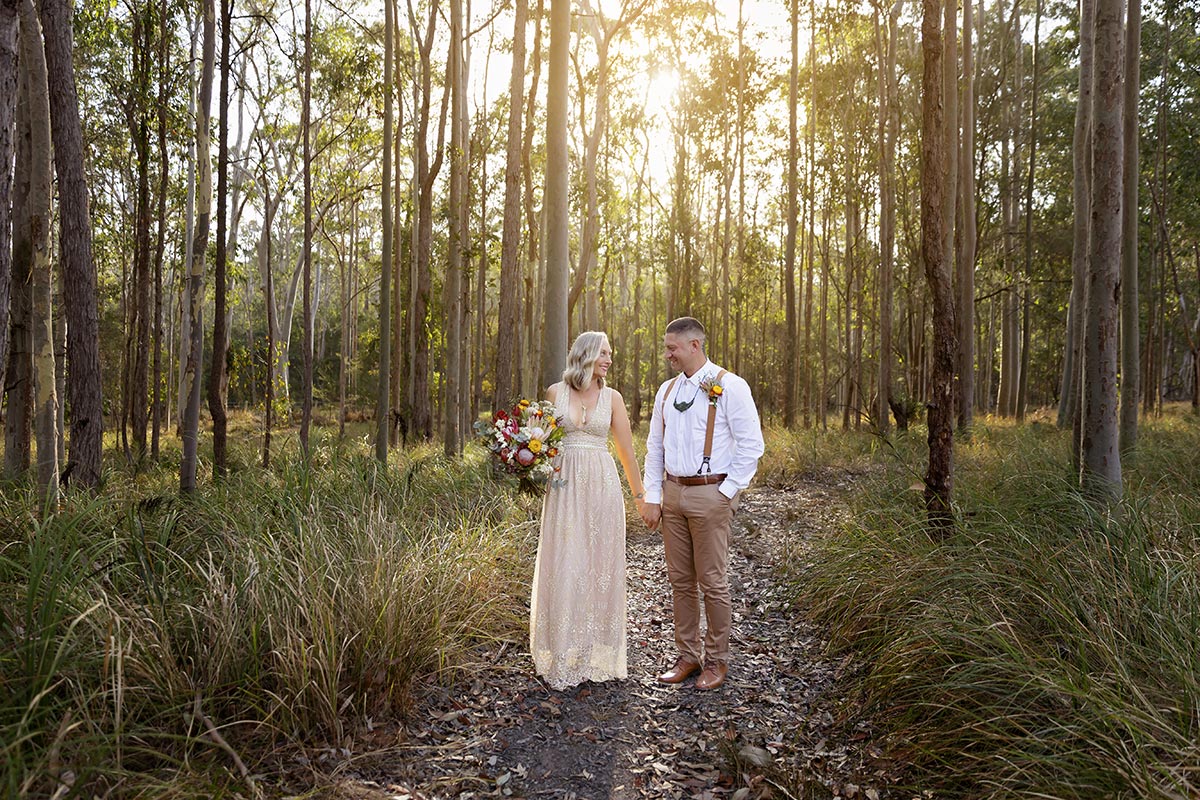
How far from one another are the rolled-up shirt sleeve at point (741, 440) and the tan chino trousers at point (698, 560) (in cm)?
10

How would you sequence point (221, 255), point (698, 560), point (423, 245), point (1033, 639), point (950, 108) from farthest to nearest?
point (423, 245) < point (950, 108) < point (221, 255) < point (698, 560) < point (1033, 639)

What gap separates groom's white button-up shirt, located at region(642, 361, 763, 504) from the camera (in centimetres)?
397

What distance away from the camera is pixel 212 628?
3193 millimetres

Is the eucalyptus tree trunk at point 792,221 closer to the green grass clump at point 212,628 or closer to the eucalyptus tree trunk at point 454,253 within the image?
the eucalyptus tree trunk at point 454,253

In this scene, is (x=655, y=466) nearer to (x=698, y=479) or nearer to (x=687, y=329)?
(x=698, y=479)

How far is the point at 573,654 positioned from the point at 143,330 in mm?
8837

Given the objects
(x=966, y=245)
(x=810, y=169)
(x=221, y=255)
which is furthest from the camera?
(x=810, y=169)

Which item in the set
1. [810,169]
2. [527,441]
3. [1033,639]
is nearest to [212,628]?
[527,441]

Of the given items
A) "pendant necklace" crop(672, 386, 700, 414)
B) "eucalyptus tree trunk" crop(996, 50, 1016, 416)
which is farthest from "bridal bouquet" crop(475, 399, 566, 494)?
"eucalyptus tree trunk" crop(996, 50, 1016, 416)

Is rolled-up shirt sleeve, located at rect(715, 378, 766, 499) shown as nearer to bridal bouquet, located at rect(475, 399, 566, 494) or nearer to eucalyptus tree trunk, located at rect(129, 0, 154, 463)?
bridal bouquet, located at rect(475, 399, 566, 494)

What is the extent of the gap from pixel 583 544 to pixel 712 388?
47.2 inches

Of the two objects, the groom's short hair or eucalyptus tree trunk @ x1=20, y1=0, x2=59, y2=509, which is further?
eucalyptus tree trunk @ x1=20, y1=0, x2=59, y2=509

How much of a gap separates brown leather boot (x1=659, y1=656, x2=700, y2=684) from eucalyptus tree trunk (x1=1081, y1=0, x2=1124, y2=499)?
3.28 m

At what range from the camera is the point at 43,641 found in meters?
2.70
